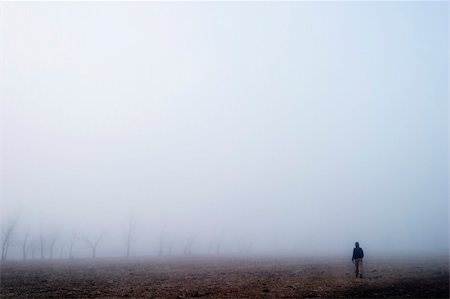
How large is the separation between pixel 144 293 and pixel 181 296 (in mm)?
3151

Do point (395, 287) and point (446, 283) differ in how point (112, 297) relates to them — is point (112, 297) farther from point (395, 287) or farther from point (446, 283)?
point (446, 283)

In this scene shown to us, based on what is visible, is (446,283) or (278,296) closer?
(278,296)

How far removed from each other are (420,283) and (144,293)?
682 inches

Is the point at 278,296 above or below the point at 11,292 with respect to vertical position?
above

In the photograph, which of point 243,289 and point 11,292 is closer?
point 243,289

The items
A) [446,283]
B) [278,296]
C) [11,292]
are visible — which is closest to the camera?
[278,296]

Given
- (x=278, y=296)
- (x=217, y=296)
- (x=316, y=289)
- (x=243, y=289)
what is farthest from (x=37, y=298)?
(x=316, y=289)

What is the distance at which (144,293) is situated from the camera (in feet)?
74.1

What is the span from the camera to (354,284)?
76.7ft

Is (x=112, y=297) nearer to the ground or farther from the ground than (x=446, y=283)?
nearer to the ground

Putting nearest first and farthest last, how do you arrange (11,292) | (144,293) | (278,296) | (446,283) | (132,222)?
(278,296) < (446,283) < (144,293) < (11,292) < (132,222)

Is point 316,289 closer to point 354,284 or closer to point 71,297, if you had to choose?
point 354,284

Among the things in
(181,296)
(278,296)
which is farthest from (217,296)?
(278,296)

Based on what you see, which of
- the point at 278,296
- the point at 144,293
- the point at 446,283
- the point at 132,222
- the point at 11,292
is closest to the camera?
the point at 278,296
